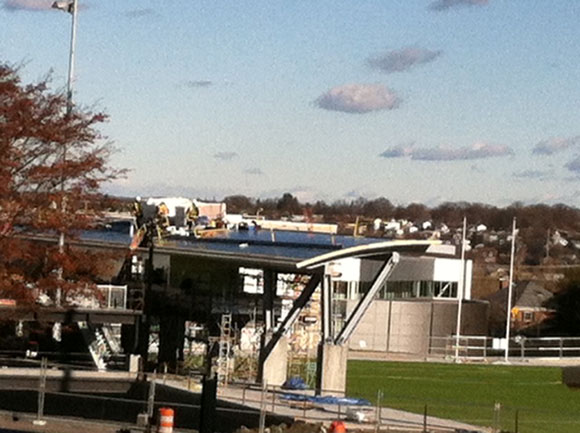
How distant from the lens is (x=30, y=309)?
47.0 metres

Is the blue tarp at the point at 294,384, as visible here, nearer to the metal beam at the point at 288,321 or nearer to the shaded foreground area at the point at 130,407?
the metal beam at the point at 288,321

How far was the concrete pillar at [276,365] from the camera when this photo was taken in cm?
5450

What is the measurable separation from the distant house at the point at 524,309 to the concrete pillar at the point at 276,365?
6683 cm

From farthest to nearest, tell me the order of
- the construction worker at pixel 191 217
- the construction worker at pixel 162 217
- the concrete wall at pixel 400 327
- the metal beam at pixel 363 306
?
the concrete wall at pixel 400 327 → the construction worker at pixel 191 217 → the construction worker at pixel 162 217 → the metal beam at pixel 363 306

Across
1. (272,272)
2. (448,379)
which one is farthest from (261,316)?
(448,379)

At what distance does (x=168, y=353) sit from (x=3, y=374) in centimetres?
1253

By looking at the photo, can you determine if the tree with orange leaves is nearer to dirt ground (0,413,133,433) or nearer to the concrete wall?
dirt ground (0,413,133,433)

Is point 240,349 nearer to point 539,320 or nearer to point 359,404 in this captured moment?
point 359,404

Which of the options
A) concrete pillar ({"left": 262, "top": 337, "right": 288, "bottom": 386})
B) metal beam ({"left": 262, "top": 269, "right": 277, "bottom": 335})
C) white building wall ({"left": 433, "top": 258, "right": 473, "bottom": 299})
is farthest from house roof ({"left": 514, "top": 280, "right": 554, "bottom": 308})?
concrete pillar ({"left": 262, "top": 337, "right": 288, "bottom": 386})

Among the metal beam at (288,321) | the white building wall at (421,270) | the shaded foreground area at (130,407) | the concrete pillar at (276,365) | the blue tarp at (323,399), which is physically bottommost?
the shaded foreground area at (130,407)

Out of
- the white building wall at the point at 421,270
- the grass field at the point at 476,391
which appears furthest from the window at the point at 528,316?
the grass field at the point at 476,391

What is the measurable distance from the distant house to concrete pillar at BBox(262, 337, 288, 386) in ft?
219

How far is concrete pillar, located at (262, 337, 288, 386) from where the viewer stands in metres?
54.5

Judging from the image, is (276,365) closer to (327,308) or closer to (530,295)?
(327,308)
